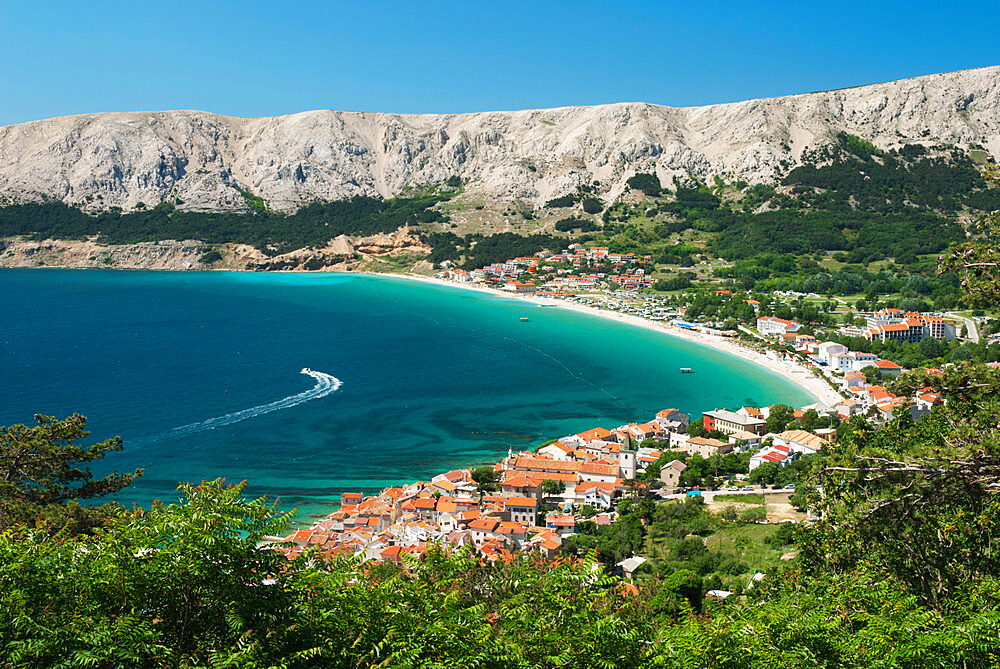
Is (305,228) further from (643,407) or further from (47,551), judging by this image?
(47,551)

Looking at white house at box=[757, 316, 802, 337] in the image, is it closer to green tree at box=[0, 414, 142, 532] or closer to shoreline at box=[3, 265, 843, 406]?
shoreline at box=[3, 265, 843, 406]

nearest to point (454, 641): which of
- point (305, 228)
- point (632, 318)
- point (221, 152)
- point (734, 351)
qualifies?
point (734, 351)

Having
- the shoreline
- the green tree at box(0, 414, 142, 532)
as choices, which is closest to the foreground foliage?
the green tree at box(0, 414, 142, 532)

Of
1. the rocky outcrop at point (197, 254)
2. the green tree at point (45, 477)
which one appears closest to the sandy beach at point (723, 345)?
the rocky outcrop at point (197, 254)

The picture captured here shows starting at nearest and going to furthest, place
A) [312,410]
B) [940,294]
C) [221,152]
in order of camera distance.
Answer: [312,410] → [940,294] → [221,152]

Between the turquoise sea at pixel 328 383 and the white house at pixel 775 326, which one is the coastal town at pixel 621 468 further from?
the turquoise sea at pixel 328 383
